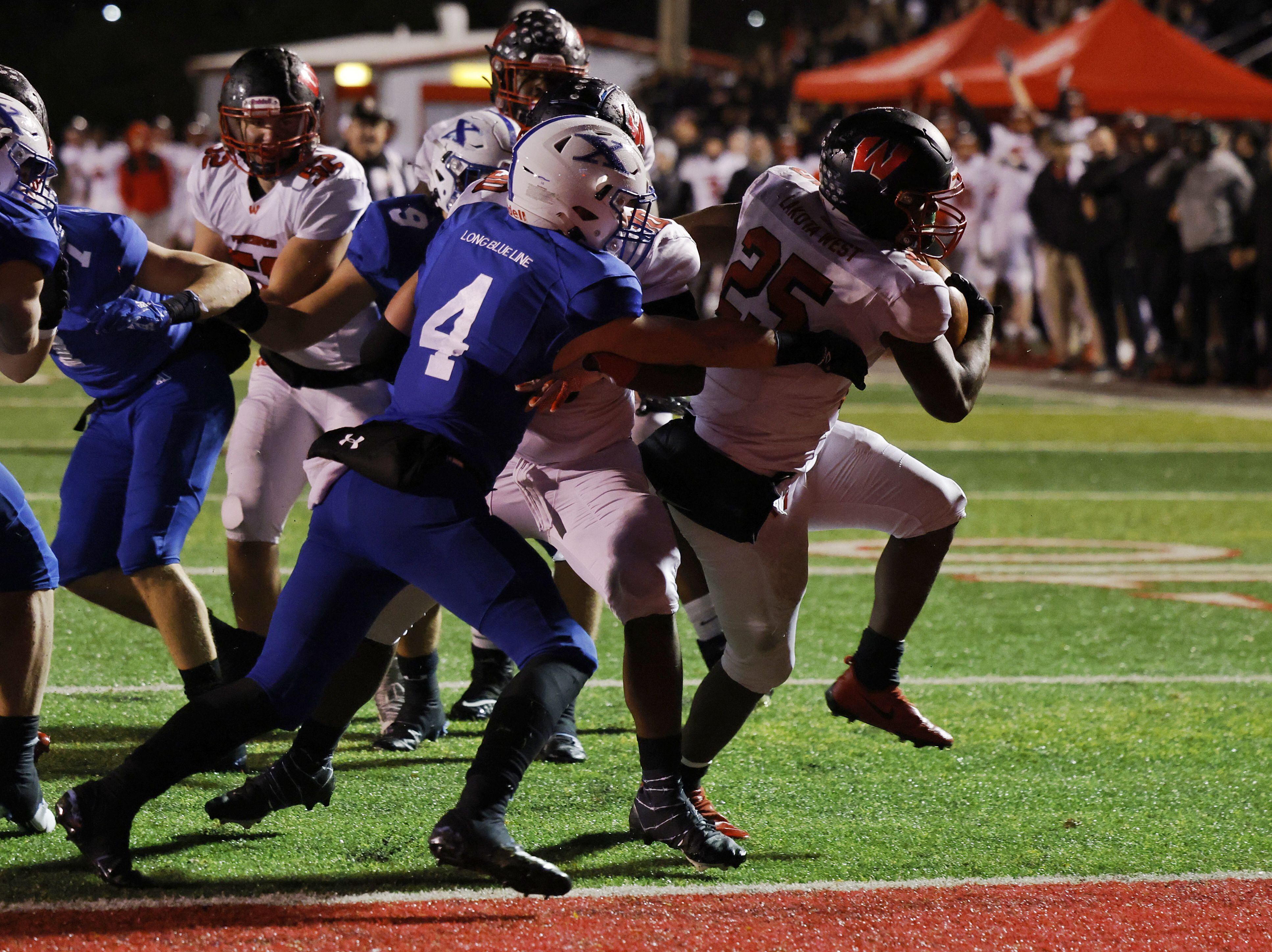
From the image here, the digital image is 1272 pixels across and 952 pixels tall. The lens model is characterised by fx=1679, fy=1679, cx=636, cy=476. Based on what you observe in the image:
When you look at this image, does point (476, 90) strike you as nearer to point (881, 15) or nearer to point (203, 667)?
point (881, 15)

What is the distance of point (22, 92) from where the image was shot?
156 inches

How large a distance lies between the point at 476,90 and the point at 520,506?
932 inches

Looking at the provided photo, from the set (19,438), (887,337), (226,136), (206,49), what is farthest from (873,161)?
(206,49)

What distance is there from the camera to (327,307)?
4.26 m

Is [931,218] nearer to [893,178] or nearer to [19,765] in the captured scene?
[893,178]

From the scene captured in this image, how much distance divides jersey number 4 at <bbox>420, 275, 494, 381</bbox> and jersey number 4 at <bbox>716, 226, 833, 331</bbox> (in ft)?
2.21

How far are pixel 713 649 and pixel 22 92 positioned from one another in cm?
227

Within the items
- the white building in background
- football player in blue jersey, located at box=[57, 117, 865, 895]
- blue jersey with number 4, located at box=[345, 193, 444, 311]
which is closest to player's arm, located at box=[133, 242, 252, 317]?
blue jersey with number 4, located at box=[345, 193, 444, 311]

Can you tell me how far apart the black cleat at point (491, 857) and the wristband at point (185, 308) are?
1298mm

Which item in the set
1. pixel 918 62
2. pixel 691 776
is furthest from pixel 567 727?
pixel 918 62

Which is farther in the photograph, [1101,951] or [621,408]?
[621,408]

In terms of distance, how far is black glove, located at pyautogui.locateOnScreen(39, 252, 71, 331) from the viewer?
353 centimetres

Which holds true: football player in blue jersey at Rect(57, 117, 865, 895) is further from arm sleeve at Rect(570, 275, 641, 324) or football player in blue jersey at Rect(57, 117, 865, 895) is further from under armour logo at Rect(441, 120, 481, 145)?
under armour logo at Rect(441, 120, 481, 145)

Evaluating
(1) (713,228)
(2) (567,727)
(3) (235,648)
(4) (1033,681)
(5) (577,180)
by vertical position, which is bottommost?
(4) (1033,681)
